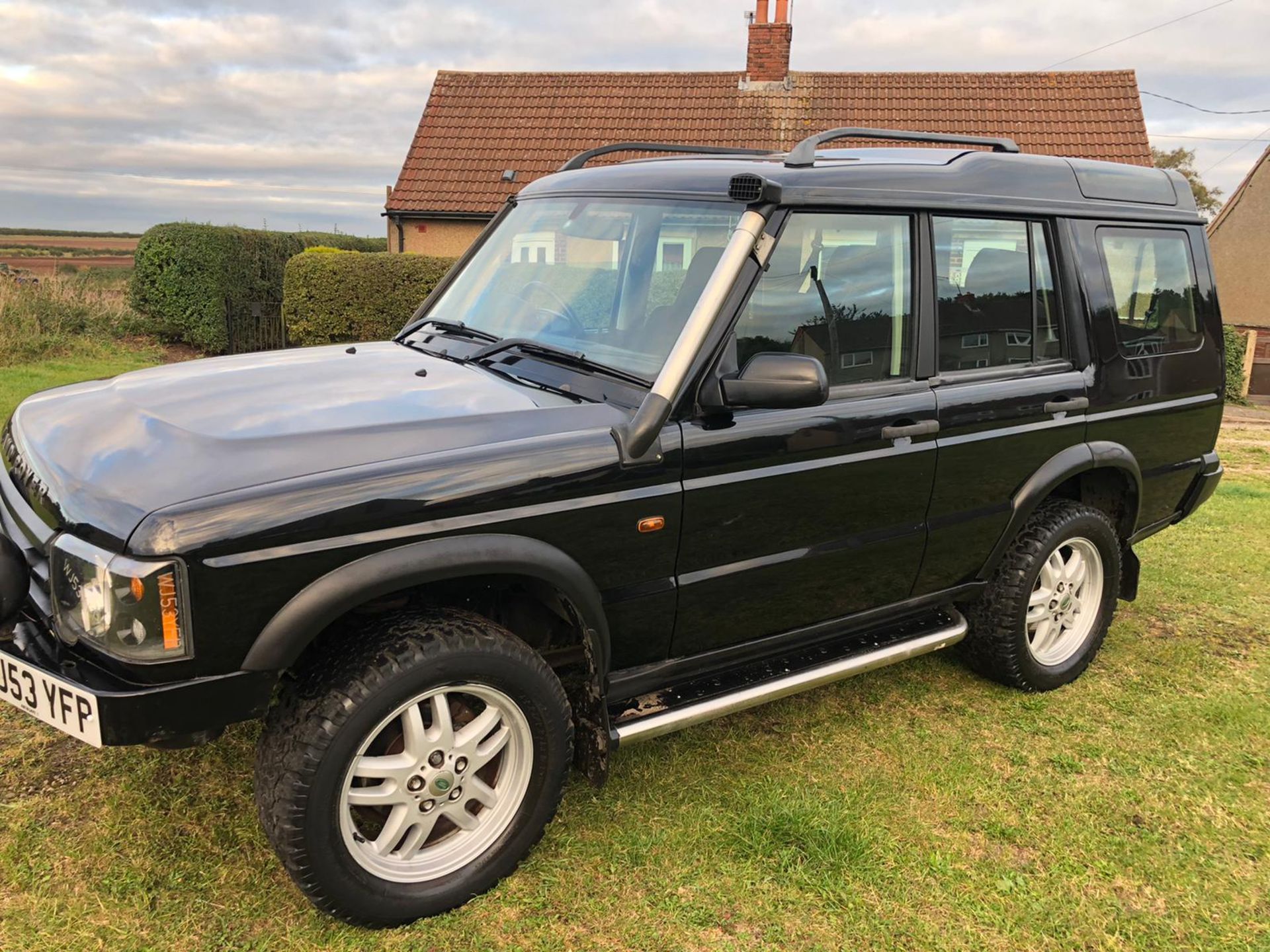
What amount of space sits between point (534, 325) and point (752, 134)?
17.7 m

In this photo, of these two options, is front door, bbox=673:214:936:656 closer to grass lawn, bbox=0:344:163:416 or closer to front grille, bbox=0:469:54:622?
front grille, bbox=0:469:54:622

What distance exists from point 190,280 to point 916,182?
14.5m

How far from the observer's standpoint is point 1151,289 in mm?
4270

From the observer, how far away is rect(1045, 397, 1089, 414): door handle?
3832mm

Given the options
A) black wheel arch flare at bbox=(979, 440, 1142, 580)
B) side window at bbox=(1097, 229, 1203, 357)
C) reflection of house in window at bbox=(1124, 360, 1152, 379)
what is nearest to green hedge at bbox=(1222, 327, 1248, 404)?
side window at bbox=(1097, 229, 1203, 357)

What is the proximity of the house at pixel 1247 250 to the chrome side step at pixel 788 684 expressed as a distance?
26028 millimetres

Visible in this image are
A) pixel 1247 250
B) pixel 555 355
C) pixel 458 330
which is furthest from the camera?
pixel 1247 250

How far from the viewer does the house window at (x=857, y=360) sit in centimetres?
328

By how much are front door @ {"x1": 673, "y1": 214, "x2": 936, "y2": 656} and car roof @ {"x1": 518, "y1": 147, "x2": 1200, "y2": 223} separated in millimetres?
107

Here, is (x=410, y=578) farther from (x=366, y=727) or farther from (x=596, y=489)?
(x=596, y=489)

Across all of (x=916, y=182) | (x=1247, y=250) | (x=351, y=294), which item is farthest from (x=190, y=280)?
(x=1247, y=250)

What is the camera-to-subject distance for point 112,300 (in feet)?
50.2

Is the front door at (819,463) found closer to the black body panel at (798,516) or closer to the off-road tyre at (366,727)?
the black body panel at (798,516)

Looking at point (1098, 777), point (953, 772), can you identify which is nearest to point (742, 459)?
point (953, 772)
